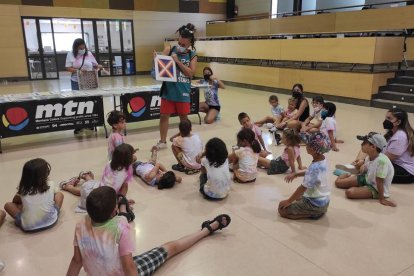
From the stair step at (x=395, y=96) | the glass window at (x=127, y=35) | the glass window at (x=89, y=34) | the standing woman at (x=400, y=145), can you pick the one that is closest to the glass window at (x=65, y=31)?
the glass window at (x=89, y=34)

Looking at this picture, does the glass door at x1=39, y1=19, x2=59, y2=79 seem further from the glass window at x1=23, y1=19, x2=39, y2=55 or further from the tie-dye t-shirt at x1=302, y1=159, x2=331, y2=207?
the tie-dye t-shirt at x1=302, y1=159, x2=331, y2=207

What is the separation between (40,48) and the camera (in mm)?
13328

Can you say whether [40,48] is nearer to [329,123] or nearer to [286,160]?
[329,123]

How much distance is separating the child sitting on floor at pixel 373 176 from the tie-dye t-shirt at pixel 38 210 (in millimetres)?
2648

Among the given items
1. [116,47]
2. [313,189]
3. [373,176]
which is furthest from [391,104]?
[116,47]

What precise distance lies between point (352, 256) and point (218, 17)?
16295mm

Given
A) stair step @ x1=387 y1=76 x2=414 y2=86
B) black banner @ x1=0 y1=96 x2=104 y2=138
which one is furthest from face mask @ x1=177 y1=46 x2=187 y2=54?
stair step @ x1=387 y1=76 x2=414 y2=86

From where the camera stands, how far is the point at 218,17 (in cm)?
1714

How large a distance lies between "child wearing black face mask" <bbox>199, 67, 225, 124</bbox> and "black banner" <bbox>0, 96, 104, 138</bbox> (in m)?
2.01

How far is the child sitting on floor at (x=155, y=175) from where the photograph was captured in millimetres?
3520

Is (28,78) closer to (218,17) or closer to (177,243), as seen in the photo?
(218,17)

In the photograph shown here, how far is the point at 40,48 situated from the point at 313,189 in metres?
13.4

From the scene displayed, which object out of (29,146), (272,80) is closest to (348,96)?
(272,80)

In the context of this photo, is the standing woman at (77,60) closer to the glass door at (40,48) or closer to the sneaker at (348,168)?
the sneaker at (348,168)
